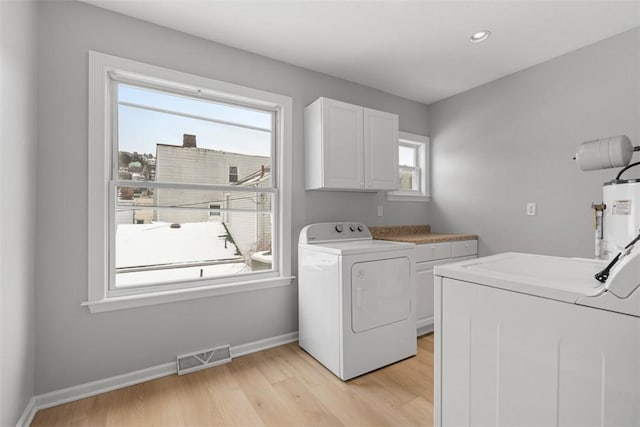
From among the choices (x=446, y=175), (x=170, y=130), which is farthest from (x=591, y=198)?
(x=170, y=130)

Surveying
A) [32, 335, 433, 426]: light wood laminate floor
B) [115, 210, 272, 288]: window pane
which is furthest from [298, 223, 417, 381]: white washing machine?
[115, 210, 272, 288]: window pane

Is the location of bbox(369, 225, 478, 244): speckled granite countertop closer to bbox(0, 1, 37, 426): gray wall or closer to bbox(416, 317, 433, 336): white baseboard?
bbox(416, 317, 433, 336): white baseboard

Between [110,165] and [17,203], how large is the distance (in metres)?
0.59

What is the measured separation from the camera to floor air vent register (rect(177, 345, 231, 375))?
7.12ft

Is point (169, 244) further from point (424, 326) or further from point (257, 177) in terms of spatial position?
point (424, 326)

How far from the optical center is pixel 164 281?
221 centimetres

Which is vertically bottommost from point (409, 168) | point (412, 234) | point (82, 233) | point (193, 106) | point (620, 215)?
point (412, 234)

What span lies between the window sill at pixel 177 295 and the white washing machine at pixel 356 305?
0.98ft

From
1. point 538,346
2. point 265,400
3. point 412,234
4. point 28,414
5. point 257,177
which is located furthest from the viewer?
point 412,234

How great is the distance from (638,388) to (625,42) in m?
2.82

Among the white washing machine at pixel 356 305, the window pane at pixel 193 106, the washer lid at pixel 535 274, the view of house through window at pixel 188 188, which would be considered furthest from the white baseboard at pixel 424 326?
the window pane at pixel 193 106

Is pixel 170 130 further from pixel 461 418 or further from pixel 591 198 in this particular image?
pixel 591 198

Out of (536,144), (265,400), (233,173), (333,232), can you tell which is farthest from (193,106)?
(536,144)

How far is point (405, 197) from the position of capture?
3.52 metres
